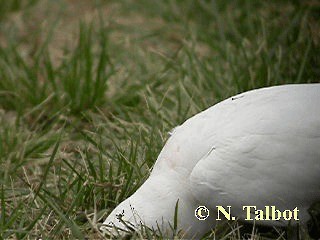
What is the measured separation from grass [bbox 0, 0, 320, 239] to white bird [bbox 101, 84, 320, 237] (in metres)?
0.11

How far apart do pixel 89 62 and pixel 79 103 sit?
20 cm

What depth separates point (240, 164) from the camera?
199 centimetres

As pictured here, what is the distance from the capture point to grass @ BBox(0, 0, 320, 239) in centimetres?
248

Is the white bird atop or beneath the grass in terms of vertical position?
atop

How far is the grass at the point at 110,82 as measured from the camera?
8.13 feet

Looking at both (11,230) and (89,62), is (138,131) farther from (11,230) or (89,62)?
(11,230)

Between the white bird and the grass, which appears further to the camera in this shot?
the grass
